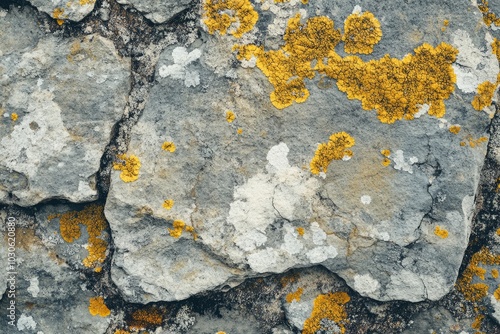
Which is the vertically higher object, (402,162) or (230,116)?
(230,116)

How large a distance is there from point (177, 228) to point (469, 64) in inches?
75.7

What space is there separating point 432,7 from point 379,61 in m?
0.45

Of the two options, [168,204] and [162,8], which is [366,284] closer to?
[168,204]

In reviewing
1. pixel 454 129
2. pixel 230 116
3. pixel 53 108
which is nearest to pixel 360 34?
pixel 454 129

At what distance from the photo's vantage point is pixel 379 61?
9.25ft

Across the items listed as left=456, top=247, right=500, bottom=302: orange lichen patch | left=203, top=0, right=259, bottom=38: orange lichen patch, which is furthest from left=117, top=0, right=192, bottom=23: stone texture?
left=456, top=247, right=500, bottom=302: orange lichen patch

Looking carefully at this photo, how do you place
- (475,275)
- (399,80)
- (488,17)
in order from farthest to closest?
(475,275) < (488,17) < (399,80)

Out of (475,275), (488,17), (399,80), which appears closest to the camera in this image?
(399,80)

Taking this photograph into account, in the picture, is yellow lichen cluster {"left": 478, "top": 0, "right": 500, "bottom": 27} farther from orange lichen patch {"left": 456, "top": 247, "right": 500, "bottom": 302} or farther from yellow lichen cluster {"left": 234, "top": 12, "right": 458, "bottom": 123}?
orange lichen patch {"left": 456, "top": 247, "right": 500, "bottom": 302}

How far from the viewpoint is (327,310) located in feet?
9.87

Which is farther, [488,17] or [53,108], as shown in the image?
[488,17]

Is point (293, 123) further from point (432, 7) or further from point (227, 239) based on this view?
point (432, 7)

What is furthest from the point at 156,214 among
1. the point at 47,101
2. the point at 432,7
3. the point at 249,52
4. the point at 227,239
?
the point at 432,7

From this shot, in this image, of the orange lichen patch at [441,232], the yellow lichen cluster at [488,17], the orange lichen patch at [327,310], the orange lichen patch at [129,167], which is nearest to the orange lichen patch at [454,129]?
the orange lichen patch at [441,232]
